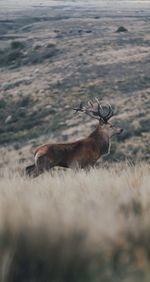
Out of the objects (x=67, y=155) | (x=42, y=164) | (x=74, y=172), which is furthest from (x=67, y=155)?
(x=74, y=172)

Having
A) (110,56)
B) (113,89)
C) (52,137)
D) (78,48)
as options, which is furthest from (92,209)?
(78,48)

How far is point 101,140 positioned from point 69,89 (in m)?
22.3

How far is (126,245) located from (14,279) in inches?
35.3

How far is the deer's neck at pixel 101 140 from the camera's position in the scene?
12.4m

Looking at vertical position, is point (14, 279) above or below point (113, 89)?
above

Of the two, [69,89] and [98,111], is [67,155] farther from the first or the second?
[69,89]

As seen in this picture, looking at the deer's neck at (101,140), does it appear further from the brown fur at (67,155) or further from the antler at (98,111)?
the antler at (98,111)

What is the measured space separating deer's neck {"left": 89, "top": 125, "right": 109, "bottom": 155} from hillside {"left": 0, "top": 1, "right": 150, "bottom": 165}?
868 centimetres

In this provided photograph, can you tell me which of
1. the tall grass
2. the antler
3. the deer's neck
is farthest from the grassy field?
the antler

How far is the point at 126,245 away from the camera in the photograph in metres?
4.46

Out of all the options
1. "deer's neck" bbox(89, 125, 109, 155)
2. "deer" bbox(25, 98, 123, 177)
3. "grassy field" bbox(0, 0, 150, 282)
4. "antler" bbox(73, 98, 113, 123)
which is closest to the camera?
"grassy field" bbox(0, 0, 150, 282)

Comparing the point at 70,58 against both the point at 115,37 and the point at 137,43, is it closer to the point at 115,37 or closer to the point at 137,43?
the point at 137,43

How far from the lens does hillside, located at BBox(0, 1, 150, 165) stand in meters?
26.0

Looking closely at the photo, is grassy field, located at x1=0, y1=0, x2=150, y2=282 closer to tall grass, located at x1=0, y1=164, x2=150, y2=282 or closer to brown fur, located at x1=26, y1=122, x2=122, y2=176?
tall grass, located at x1=0, y1=164, x2=150, y2=282
